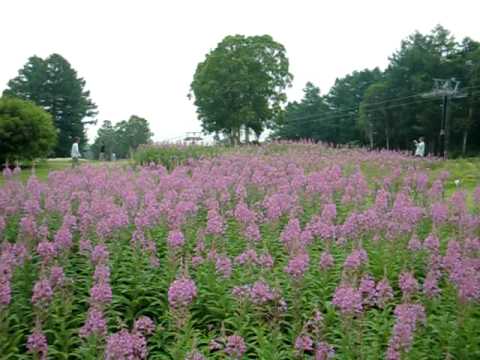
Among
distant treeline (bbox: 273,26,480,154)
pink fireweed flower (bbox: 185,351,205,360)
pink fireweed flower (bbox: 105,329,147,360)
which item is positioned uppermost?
distant treeline (bbox: 273,26,480,154)

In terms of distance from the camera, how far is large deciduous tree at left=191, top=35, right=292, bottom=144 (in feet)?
167

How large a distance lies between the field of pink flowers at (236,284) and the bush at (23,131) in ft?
62.7

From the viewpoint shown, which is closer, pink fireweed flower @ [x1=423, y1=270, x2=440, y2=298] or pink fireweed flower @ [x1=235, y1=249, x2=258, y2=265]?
pink fireweed flower @ [x1=423, y1=270, x2=440, y2=298]

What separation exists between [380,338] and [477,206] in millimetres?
5843

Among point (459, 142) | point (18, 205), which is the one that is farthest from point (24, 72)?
point (18, 205)

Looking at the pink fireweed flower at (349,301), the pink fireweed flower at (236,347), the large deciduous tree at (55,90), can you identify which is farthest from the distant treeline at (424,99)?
the pink fireweed flower at (236,347)

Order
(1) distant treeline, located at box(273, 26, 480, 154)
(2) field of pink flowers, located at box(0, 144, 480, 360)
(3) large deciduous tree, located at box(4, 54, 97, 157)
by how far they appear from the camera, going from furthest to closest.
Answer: (3) large deciduous tree, located at box(4, 54, 97, 157)
(1) distant treeline, located at box(273, 26, 480, 154)
(2) field of pink flowers, located at box(0, 144, 480, 360)

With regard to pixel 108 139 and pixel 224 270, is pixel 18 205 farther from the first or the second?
pixel 108 139

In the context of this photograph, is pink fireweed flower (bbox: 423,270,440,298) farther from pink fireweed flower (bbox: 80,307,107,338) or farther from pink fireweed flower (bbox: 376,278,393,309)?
pink fireweed flower (bbox: 80,307,107,338)

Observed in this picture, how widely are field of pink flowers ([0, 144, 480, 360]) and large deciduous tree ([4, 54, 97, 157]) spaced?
5405 centimetres

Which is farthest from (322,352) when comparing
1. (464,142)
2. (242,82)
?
(464,142)

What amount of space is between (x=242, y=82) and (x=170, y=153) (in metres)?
31.6

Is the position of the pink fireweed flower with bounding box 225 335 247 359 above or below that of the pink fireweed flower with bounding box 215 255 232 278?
below

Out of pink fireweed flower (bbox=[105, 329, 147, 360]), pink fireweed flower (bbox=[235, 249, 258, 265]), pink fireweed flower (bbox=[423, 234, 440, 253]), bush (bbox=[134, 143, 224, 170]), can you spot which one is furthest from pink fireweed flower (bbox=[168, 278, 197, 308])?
bush (bbox=[134, 143, 224, 170])
